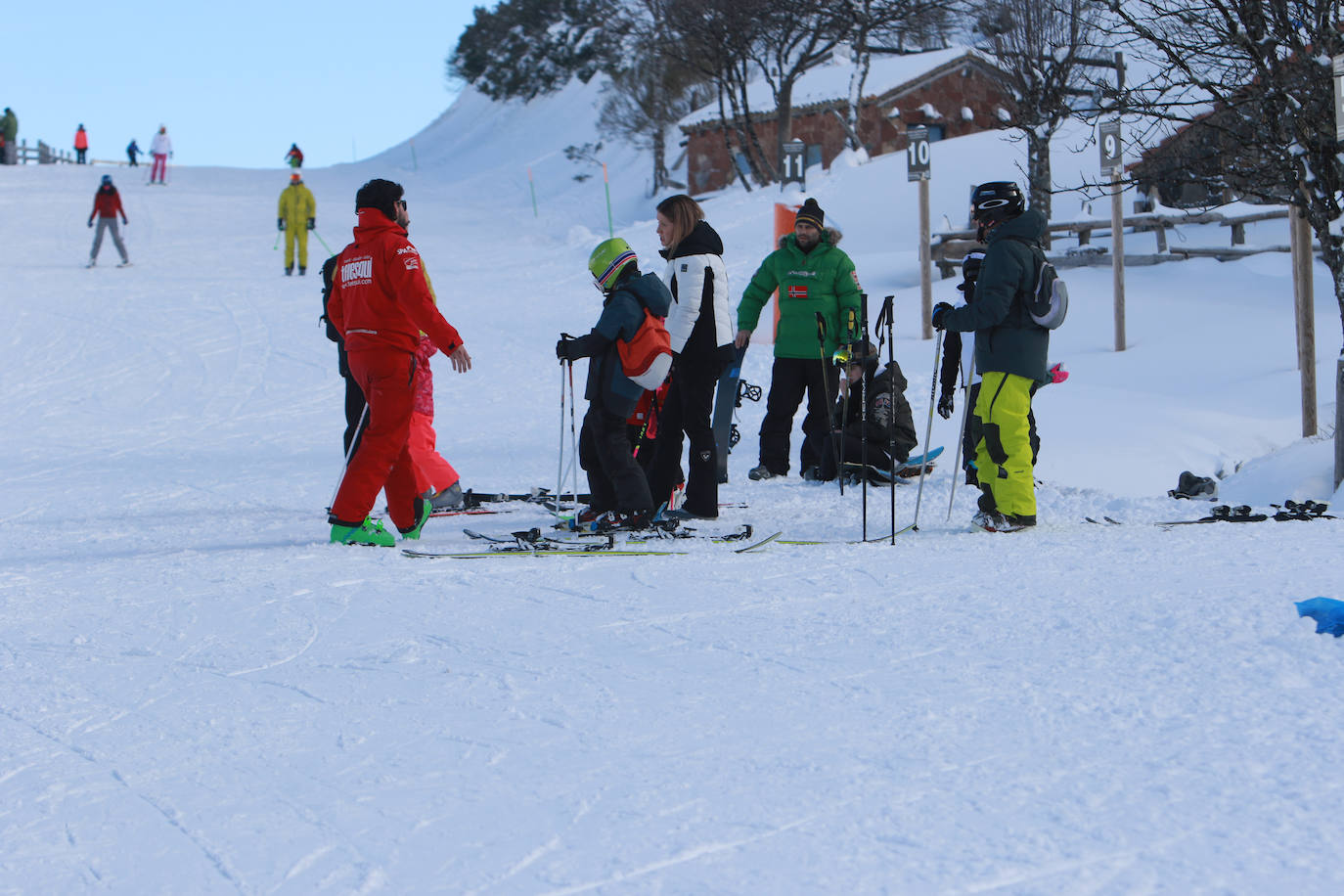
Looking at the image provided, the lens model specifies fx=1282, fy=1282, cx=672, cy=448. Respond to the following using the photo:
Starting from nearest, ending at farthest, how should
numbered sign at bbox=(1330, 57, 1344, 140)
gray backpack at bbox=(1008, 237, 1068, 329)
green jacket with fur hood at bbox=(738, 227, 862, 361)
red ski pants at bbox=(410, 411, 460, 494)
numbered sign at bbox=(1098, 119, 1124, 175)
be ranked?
gray backpack at bbox=(1008, 237, 1068, 329) → numbered sign at bbox=(1330, 57, 1344, 140) → red ski pants at bbox=(410, 411, 460, 494) → green jacket with fur hood at bbox=(738, 227, 862, 361) → numbered sign at bbox=(1098, 119, 1124, 175)

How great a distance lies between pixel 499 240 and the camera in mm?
26688

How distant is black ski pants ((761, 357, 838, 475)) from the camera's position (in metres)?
8.07

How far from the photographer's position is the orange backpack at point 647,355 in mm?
5969

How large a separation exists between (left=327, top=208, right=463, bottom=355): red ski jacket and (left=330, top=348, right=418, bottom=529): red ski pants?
0.07 m

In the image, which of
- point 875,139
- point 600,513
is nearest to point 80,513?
point 600,513

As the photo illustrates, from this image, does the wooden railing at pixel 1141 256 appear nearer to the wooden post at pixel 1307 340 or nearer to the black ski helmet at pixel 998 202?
the wooden post at pixel 1307 340

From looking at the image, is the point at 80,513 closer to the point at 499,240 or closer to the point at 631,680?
the point at 631,680

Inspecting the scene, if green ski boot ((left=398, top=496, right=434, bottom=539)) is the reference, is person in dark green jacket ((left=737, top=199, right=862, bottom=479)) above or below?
above

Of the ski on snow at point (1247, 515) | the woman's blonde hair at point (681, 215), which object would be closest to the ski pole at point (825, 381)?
the woman's blonde hair at point (681, 215)

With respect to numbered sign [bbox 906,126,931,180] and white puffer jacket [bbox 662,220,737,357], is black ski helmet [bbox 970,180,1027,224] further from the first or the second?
numbered sign [bbox 906,126,931,180]

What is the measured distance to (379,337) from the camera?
6008mm

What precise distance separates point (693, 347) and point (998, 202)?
1670 mm

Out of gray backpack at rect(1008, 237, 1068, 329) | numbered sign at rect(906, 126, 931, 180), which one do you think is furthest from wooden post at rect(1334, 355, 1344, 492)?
numbered sign at rect(906, 126, 931, 180)

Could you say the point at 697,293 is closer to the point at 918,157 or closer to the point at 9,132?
the point at 918,157
